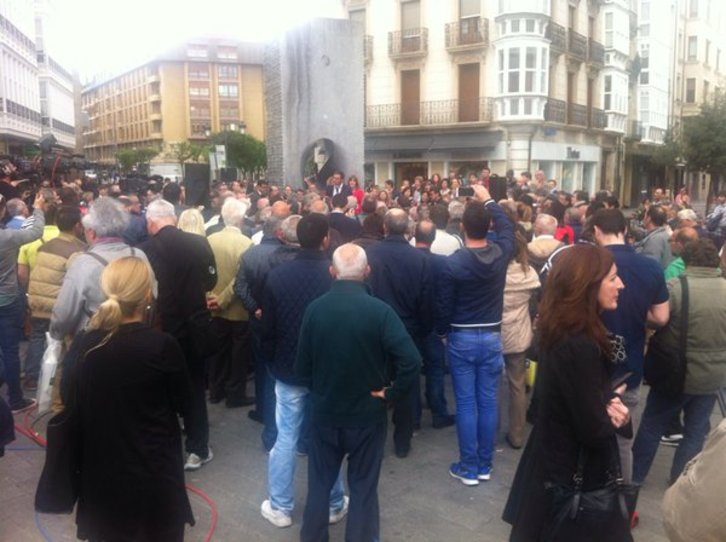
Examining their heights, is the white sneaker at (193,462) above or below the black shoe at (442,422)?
above

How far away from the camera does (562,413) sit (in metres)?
2.86

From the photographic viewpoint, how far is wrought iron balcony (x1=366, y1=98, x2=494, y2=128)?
28.1m

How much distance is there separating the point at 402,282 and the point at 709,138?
94.1 feet

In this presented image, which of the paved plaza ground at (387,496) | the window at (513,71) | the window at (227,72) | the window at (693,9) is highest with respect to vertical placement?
the window at (227,72)

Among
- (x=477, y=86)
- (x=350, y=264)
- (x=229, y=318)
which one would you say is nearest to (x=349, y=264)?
(x=350, y=264)

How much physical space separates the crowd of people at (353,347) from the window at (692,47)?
45836mm

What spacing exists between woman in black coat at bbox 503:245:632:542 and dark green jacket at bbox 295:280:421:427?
690 millimetres

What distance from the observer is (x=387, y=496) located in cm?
436

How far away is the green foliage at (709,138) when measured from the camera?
93.7ft

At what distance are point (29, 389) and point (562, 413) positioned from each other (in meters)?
5.26

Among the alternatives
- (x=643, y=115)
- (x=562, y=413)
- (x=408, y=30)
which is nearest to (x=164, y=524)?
(x=562, y=413)

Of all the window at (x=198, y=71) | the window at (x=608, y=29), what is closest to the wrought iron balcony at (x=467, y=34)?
the window at (x=608, y=29)

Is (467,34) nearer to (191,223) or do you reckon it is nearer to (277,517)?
(191,223)

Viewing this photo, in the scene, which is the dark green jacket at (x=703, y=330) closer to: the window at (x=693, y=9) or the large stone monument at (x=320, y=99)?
the large stone monument at (x=320, y=99)
